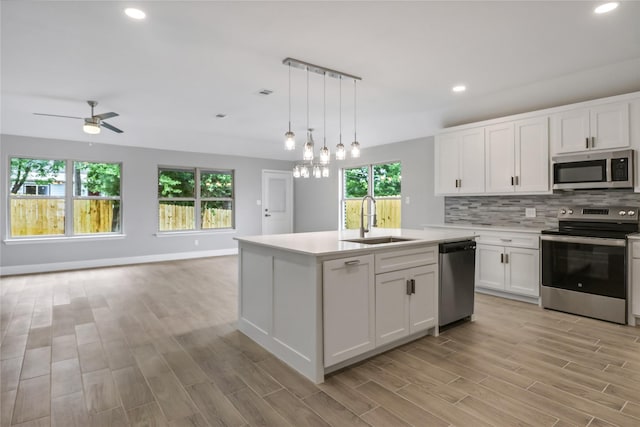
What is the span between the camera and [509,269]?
14.1 feet

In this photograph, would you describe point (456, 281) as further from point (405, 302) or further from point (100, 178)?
point (100, 178)

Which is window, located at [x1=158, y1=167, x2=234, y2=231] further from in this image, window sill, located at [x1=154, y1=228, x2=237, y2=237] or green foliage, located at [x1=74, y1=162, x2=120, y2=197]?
green foliage, located at [x1=74, y1=162, x2=120, y2=197]

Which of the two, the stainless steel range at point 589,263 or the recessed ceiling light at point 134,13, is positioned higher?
the recessed ceiling light at point 134,13

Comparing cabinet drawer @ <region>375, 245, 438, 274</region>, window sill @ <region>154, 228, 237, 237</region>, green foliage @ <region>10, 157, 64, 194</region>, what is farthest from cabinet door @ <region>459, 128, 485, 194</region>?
green foliage @ <region>10, 157, 64, 194</region>

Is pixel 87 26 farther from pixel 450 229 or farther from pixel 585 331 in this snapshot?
pixel 585 331

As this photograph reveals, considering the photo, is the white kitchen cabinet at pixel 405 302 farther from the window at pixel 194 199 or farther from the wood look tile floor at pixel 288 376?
the window at pixel 194 199

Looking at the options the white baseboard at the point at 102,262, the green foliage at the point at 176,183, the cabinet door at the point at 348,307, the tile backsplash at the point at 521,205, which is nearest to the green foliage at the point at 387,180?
the tile backsplash at the point at 521,205

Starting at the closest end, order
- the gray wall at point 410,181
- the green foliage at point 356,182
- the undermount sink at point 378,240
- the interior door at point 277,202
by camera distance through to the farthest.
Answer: the undermount sink at point 378,240 → the gray wall at point 410,181 → the green foliage at point 356,182 → the interior door at point 277,202

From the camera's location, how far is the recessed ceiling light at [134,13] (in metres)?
2.46

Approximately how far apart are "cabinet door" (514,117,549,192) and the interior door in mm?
5663

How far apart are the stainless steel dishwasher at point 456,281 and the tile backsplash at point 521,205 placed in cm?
165

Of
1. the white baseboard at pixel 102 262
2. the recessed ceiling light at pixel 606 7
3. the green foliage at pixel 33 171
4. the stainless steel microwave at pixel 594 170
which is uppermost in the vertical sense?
the recessed ceiling light at pixel 606 7

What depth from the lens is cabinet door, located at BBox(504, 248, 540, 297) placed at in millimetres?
4076

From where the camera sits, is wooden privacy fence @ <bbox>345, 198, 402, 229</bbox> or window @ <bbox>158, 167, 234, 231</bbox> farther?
window @ <bbox>158, 167, 234, 231</bbox>
